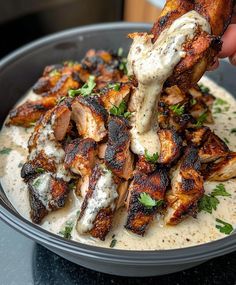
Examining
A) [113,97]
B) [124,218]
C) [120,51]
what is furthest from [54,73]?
[124,218]

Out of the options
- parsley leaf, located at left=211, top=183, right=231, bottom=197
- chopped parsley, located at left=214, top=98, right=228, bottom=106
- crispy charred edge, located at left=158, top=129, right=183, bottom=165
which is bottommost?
parsley leaf, located at left=211, top=183, right=231, bottom=197

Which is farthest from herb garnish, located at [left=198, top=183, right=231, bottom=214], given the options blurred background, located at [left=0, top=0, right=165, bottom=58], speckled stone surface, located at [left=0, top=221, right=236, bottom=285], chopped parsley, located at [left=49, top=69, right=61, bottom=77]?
blurred background, located at [left=0, top=0, right=165, bottom=58]

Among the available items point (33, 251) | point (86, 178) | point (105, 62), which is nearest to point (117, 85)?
point (86, 178)

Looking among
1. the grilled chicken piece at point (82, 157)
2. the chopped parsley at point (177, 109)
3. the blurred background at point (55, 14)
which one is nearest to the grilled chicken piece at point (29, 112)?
the grilled chicken piece at point (82, 157)

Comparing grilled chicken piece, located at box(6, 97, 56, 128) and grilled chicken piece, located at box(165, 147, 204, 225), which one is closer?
grilled chicken piece, located at box(165, 147, 204, 225)

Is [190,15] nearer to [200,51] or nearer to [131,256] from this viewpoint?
[200,51]

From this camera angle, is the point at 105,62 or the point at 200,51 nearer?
the point at 200,51

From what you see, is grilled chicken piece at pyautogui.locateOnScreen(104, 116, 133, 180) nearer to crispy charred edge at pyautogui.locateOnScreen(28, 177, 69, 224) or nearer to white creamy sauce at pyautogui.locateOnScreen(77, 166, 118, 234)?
white creamy sauce at pyautogui.locateOnScreen(77, 166, 118, 234)
